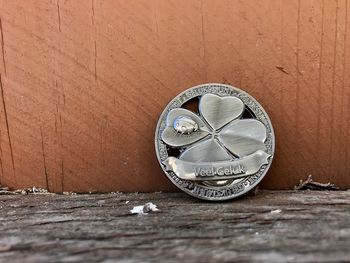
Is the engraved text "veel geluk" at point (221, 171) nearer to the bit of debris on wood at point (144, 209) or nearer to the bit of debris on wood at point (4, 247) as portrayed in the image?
the bit of debris on wood at point (144, 209)

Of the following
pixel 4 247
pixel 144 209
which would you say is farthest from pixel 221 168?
pixel 4 247

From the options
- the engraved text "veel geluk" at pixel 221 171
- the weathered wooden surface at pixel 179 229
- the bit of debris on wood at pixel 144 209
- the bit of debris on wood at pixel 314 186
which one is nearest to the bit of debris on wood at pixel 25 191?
the weathered wooden surface at pixel 179 229

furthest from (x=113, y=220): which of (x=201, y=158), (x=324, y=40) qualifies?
(x=324, y=40)

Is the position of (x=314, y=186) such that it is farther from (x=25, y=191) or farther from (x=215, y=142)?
(x=25, y=191)

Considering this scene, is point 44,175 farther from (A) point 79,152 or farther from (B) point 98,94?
(B) point 98,94

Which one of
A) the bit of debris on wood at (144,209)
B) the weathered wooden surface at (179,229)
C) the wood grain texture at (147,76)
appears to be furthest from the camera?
the wood grain texture at (147,76)

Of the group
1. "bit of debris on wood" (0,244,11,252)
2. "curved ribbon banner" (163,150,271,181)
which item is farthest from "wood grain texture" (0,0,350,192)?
"bit of debris on wood" (0,244,11,252)
